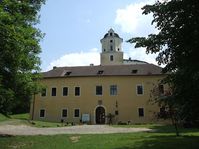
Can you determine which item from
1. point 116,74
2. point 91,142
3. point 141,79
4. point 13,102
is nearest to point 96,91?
point 116,74

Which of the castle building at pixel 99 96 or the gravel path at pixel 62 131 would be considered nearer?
the gravel path at pixel 62 131

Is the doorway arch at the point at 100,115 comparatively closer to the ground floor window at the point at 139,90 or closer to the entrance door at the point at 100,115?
the entrance door at the point at 100,115

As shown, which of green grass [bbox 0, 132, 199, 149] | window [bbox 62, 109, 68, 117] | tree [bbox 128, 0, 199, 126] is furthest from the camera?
window [bbox 62, 109, 68, 117]

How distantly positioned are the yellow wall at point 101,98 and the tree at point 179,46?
99.7 ft

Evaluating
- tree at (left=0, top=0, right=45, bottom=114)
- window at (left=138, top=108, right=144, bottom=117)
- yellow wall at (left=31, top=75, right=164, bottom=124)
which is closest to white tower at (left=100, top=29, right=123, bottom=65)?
yellow wall at (left=31, top=75, right=164, bottom=124)

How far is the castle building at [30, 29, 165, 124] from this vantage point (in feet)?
147

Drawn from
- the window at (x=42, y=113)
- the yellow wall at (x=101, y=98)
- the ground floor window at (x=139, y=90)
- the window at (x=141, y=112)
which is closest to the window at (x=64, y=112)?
the yellow wall at (x=101, y=98)

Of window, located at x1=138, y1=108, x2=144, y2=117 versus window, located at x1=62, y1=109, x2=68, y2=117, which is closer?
window, located at x1=138, y1=108, x2=144, y2=117

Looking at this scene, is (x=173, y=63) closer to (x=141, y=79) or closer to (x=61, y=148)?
(x=61, y=148)

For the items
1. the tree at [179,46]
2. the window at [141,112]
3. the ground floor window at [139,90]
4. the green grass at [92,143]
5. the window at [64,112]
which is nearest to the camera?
the tree at [179,46]

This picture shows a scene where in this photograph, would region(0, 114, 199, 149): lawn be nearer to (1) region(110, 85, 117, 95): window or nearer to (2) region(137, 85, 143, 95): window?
(1) region(110, 85, 117, 95): window

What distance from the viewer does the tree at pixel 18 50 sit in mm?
16133

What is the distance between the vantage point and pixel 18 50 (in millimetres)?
17188

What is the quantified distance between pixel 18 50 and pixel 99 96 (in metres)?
29.4
